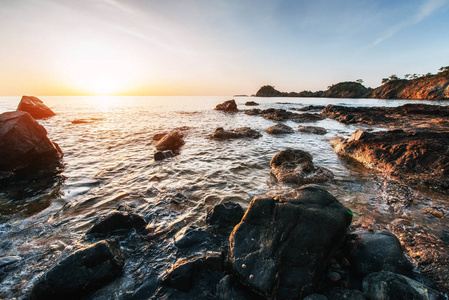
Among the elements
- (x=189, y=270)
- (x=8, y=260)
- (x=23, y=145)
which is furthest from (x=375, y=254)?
(x=23, y=145)

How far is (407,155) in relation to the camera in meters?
7.15

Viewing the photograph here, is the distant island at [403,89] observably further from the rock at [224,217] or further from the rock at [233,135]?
the rock at [224,217]

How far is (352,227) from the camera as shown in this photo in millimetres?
4297

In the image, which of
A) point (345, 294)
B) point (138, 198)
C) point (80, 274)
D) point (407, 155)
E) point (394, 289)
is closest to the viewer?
point (394, 289)

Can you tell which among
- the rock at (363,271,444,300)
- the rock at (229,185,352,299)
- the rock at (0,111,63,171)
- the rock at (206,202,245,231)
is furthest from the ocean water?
the rock at (363,271,444,300)

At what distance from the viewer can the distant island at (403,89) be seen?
77375 millimetres

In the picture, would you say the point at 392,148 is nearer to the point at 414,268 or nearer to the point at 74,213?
the point at 414,268

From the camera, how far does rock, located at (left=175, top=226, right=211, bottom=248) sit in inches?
153

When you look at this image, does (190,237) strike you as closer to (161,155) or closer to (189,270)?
(189,270)

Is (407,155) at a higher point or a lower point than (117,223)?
higher

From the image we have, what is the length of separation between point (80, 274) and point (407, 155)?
34.5 feet

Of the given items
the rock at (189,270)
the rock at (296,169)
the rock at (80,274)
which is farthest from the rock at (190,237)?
the rock at (296,169)

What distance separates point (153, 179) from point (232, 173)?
3.24 meters

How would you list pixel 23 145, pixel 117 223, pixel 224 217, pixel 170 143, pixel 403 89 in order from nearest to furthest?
pixel 117 223 < pixel 224 217 < pixel 23 145 < pixel 170 143 < pixel 403 89
